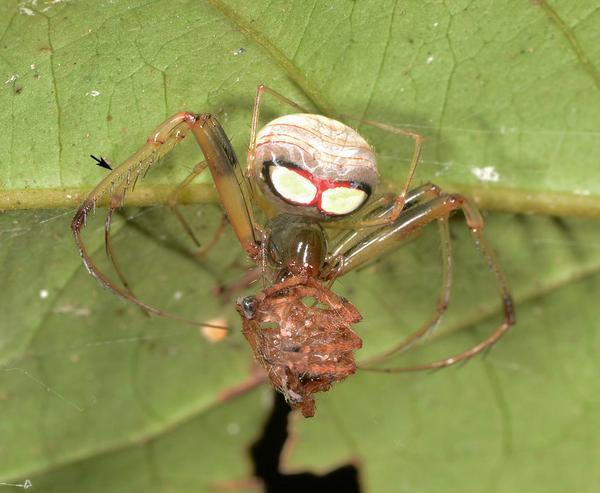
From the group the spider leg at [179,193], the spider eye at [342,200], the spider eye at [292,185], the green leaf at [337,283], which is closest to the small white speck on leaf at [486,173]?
the green leaf at [337,283]

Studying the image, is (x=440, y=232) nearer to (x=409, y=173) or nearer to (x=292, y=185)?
(x=409, y=173)

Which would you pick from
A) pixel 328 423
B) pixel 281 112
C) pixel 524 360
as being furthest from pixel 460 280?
pixel 281 112

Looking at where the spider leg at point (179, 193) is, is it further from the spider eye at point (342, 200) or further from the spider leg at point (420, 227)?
the spider leg at point (420, 227)

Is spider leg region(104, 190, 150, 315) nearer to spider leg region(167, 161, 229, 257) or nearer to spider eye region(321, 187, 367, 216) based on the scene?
spider leg region(167, 161, 229, 257)

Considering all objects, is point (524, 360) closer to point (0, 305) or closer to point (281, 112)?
point (281, 112)

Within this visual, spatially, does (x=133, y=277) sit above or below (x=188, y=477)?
above

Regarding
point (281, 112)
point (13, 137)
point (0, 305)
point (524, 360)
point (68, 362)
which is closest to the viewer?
point (13, 137)

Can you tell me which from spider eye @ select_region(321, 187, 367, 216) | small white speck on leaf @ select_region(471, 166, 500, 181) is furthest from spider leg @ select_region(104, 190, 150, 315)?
small white speck on leaf @ select_region(471, 166, 500, 181)
